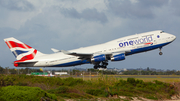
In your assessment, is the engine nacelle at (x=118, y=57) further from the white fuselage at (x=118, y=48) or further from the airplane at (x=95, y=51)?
the white fuselage at (x=118, y=48)

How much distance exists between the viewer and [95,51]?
3909 centimetres

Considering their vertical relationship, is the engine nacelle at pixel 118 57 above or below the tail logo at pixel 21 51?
below

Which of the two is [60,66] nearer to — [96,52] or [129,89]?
[96,52]

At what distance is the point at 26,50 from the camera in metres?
42.3

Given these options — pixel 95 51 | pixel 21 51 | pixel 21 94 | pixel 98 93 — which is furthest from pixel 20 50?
pixel 21 94

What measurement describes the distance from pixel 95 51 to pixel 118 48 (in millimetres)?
4254

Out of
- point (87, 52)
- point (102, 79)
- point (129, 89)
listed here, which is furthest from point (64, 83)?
point (87, 52)

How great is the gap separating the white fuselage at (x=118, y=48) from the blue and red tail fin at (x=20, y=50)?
1.37 meters

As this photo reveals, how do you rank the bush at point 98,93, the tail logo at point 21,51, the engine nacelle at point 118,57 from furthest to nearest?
the tail logo at point 21,51 < the engine nacelle at point 118,57 < the bush at point 98,93

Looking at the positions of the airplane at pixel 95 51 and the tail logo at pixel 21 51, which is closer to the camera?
the airplane at pixel 95 51

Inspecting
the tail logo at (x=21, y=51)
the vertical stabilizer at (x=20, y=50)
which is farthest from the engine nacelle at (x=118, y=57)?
the tail logo at (x=21, y=51)

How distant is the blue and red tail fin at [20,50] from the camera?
4172 cm

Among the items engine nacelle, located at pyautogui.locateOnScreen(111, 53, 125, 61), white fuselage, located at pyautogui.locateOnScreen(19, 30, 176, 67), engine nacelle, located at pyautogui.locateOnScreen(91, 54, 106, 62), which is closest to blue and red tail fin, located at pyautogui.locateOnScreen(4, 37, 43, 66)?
white fuselage, located at pyautogui.locateOnScreen(19, 30, 176, 67)

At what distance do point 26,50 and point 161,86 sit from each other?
27.2 meters
